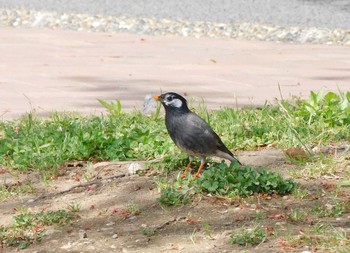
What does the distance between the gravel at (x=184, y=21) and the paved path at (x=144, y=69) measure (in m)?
0.42

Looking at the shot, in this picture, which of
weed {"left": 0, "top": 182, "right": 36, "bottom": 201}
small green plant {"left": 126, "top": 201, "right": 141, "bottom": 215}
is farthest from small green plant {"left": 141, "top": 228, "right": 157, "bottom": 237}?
weed {"left": 0, "top": 182, "right": 36, "bottom": 201}

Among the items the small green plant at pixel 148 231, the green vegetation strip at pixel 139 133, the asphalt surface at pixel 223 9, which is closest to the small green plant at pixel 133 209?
the small green plant at pixel 148 231


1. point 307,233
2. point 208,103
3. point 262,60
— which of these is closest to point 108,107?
point 208,103

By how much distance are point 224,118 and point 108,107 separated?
86 centimetres

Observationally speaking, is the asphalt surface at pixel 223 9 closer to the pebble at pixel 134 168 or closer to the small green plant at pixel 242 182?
the pebble at pixel 134 168

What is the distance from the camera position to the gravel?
1193 cm

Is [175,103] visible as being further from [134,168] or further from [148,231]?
[148,231]

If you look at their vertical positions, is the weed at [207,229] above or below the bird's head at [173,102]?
below

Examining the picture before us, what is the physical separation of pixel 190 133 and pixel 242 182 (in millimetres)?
449

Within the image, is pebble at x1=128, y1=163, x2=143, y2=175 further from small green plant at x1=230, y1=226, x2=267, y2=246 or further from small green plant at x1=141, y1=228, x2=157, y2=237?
small green plant at x1=230, y1=226, x2=267, y2=246

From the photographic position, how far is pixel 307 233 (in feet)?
14.3

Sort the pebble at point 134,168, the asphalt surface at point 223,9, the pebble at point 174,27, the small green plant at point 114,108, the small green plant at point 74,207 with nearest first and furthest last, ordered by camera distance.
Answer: the small green plant at point 74,207
the pebble at point 134,168
the small green plant at point 114,108
the pebble at point 174,27
the asphalt surface at point 223,9

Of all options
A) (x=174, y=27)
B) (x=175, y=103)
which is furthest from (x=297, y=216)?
(x=174, y=27)

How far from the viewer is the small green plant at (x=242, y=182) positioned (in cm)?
489
